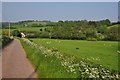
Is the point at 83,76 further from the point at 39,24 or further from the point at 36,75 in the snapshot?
the point at 39,24

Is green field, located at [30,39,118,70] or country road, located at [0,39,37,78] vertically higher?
country road, located at [0,39,37,78]

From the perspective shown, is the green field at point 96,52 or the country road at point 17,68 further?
the green field at point 96,52

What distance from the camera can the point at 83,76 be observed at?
37.5 feet

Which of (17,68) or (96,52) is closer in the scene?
(17,68)

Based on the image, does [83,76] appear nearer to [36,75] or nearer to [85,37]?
[36,75]

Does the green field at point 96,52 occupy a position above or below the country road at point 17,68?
below

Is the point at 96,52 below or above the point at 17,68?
below

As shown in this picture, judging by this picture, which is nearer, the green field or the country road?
the country road

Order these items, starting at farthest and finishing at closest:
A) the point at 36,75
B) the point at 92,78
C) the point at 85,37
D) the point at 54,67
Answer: the point at 85,37, the point at 54,67, the point at 36,75, the point at 92,78

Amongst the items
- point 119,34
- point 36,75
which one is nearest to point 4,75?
point 36,75

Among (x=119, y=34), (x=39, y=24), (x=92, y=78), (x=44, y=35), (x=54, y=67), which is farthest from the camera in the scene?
(x=39, y=24)

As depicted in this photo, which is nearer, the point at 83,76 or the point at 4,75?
the point at 83,76

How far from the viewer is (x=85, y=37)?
91.9 metres

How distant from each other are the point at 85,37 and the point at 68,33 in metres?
6.10
